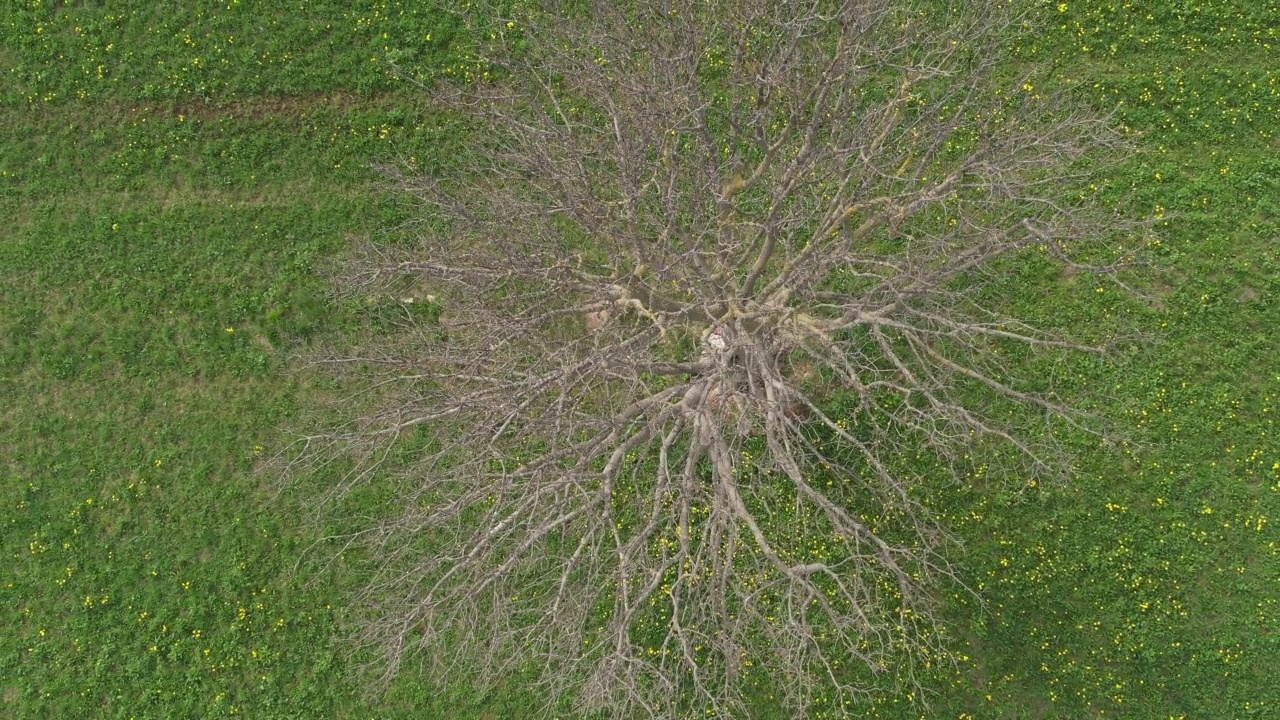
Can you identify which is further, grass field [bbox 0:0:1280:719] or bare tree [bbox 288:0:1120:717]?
grass field [bbox 0:0:1280:719]

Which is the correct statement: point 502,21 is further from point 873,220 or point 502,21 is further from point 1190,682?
point 1190,682

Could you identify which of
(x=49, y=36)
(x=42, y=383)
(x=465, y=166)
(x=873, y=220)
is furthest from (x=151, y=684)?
(x=873, y=220)

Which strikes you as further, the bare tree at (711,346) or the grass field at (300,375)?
the grass field at (300,375)

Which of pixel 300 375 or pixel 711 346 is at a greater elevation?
pixel 711 346

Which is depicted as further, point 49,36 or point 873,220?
point 49,36

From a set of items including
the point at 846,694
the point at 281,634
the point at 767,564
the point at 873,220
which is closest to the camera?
the point at 873,220
